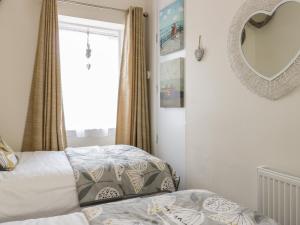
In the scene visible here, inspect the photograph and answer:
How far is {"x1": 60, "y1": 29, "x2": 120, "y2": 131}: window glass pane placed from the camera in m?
3.10

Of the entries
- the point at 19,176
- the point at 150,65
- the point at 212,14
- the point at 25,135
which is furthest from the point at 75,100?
the point at 212,14

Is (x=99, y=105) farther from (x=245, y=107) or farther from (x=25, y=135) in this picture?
(x=245, y=107)

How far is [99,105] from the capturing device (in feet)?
10.7

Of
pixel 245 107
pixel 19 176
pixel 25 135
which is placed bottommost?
pixel 19 176

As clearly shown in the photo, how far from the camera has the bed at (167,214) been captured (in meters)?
1.10

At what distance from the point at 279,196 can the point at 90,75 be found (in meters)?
2.47

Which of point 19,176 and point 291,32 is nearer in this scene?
point 291,32

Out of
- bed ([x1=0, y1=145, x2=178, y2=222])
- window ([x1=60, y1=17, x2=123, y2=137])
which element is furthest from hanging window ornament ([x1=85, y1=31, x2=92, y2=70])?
bed ([x1=0, y1=145, x2=178, y2=222])

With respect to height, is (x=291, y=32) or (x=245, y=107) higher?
(x=291, y=32)

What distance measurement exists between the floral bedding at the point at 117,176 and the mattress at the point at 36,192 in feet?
0.26

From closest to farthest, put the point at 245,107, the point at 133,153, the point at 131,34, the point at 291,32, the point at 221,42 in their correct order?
the point at 291,32 < the point at 245,107 < the point at 221,42 < the point at 133,153 < the point at 131,34

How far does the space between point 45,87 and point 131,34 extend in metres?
1.16

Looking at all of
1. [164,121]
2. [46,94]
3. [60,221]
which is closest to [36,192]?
[60,221]

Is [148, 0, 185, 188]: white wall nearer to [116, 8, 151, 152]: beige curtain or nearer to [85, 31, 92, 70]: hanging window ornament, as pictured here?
[116, 8, 151, 152]: beige curtain
